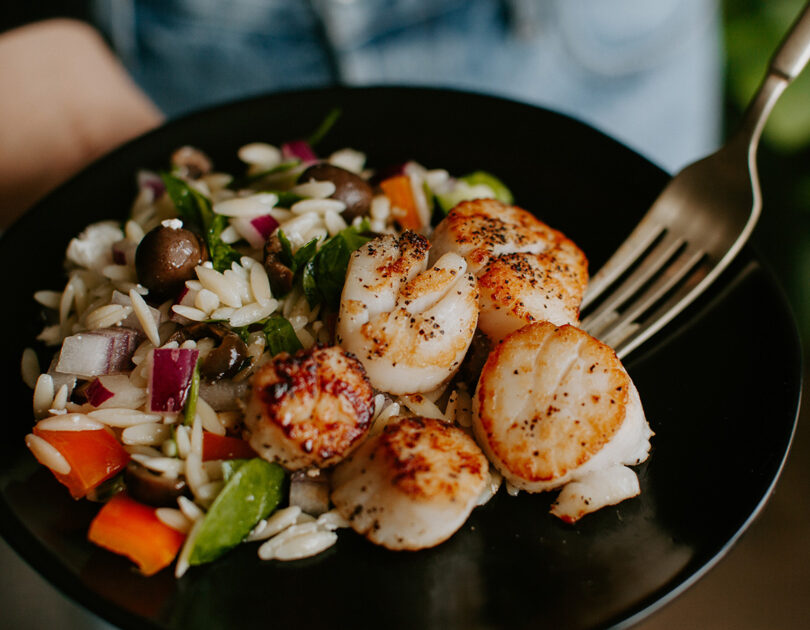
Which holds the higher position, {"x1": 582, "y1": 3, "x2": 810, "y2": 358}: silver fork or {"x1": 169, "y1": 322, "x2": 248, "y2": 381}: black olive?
{"x1": 582, "y1": 3, "x2": 810, "y2": 358}: silver fork

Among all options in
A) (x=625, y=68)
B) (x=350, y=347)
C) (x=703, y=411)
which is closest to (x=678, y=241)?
(x=703, y=411)

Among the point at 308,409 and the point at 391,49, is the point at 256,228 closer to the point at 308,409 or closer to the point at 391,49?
the point at 308,409

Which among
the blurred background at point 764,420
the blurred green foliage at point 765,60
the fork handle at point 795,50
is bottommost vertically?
the blurred background at point 764,420

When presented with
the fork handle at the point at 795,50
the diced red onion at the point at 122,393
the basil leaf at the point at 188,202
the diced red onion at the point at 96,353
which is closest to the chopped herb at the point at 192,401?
the diced red onion at the point at 122,393

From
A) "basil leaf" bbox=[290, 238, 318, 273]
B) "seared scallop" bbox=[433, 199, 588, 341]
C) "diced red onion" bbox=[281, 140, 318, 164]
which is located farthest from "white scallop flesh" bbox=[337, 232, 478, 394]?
"diced red onion" bbox=[281, 140, 318, 164]

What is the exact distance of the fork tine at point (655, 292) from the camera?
1934mm

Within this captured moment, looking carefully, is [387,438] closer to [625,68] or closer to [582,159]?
[582,159]

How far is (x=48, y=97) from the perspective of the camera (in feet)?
10.2

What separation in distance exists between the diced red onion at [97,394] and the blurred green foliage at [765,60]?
12.0 feet

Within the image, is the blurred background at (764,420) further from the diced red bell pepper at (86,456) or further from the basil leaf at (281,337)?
the basil leaf at (281,337)

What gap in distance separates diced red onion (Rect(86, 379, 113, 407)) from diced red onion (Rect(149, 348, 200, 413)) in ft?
0.41

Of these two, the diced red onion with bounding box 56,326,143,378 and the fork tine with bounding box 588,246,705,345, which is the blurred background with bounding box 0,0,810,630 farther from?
the diced red onion with bounding box 56,326,143,378

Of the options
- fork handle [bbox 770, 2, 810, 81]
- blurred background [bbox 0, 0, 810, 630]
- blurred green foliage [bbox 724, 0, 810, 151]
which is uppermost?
fork handle [bbox 770, 2, 810, 81]

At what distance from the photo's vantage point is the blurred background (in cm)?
241
